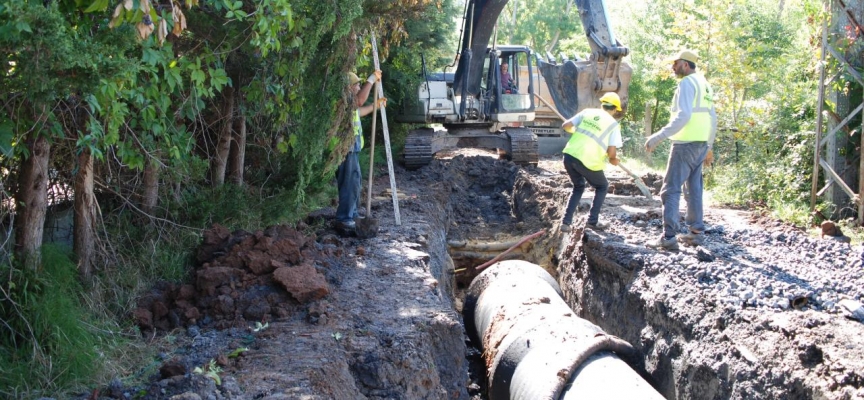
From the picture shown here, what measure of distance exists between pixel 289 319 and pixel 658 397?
256cm

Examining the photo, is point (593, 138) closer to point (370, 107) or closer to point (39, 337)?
point (370, 107)

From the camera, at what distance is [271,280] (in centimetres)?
564

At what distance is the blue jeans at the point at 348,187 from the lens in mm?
8078

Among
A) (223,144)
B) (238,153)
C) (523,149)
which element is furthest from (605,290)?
(523,149)

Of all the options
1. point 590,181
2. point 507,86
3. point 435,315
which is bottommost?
point 435,315

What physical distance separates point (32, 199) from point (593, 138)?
6.04 metres

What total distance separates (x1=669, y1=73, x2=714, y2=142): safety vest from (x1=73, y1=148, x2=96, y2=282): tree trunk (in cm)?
542

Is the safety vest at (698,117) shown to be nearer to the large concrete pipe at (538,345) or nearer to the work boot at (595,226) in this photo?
the work boot at (595,226)

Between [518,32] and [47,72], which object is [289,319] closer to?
[47,72]

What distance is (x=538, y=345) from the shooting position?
5.71 m

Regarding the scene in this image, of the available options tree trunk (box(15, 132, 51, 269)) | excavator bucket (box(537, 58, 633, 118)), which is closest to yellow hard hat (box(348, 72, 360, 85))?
tree trunk (box(15, 132, 51, 269))

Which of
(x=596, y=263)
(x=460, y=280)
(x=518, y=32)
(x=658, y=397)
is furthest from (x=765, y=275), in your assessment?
(x=518, y=32)

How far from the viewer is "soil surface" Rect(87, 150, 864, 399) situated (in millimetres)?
4578

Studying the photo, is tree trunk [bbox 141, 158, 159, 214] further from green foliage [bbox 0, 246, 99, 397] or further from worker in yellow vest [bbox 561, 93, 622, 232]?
worker in yellow vest [bbox 561, 93, 622, 232]
